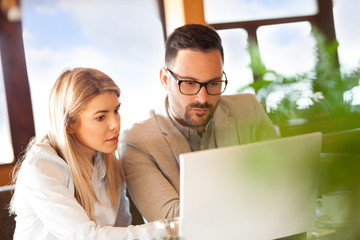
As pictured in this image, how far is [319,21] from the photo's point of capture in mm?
317

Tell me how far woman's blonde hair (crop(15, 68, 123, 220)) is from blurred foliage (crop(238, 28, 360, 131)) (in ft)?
4.38

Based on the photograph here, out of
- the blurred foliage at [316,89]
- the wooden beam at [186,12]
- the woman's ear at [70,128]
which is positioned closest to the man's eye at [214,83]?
the woman's ear at [70,128]

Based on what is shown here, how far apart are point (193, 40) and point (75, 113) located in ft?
1.93

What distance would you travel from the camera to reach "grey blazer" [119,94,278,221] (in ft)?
5.19

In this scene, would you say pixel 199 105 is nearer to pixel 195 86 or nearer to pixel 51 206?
pixel 195 86

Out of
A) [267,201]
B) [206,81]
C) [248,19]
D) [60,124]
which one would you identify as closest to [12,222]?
[60,124]

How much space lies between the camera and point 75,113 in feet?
5.29

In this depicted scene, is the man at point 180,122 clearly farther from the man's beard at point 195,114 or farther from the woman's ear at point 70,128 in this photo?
the woman's ear at point 70,128

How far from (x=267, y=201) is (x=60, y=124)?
3.26 ft

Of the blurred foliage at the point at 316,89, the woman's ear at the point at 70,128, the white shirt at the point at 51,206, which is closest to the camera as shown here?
the blurred foliage at the point at 316,89

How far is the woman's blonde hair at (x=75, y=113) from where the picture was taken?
1.58m

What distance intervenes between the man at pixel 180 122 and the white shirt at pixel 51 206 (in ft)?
0.64

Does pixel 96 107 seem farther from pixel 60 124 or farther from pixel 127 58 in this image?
pixel 127 58

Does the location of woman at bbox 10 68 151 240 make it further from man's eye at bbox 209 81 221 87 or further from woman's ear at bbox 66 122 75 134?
man's eye at bbox 209 81 221 87
